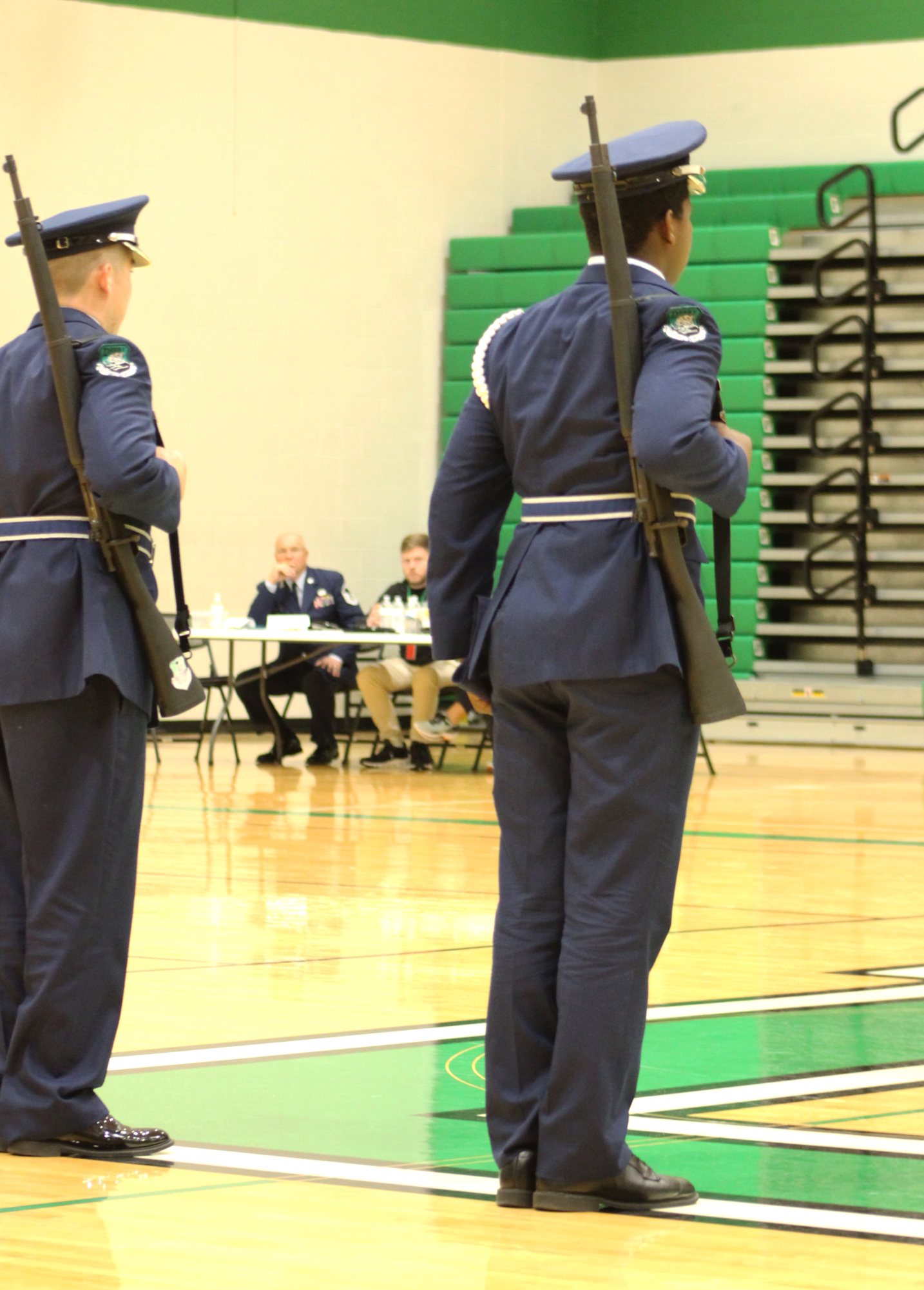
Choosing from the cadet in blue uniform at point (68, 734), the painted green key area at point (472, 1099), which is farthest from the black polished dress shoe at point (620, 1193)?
the cadet in blue uniform at point (68, 734)

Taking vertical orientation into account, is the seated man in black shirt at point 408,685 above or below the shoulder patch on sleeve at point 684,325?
below

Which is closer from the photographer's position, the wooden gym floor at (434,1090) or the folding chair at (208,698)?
the wooden gym floor at (434,1090)

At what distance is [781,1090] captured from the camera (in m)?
3.48

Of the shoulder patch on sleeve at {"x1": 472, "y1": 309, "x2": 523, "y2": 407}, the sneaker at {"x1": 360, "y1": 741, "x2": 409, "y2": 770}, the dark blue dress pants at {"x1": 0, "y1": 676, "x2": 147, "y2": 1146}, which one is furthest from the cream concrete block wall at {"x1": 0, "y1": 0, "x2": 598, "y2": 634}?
the shoulder patch on sleeve at {"x1": 472, "y1": 309, "x2": 523, "y2": 407}

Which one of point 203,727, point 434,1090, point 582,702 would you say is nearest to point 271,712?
point 203,727

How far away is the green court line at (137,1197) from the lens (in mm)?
2703

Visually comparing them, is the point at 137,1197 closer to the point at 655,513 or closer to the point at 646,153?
the point at 655,513

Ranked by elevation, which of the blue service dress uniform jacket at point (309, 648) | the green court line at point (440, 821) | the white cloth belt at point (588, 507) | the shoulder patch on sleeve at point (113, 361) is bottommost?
the green court line at point (440, 821)

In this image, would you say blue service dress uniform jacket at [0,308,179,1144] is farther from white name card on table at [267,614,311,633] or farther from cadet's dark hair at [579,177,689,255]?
white name card on table at [267,614,311,633]

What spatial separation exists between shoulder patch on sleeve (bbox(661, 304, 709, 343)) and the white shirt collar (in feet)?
0.41

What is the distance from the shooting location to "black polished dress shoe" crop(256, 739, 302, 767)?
10977 mm

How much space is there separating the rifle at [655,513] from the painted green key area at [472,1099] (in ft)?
2.35

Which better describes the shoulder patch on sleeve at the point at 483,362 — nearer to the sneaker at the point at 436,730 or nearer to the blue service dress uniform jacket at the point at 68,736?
the blue service dress uniform jacket at the point at 68,736

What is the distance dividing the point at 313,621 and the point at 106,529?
774 cm
